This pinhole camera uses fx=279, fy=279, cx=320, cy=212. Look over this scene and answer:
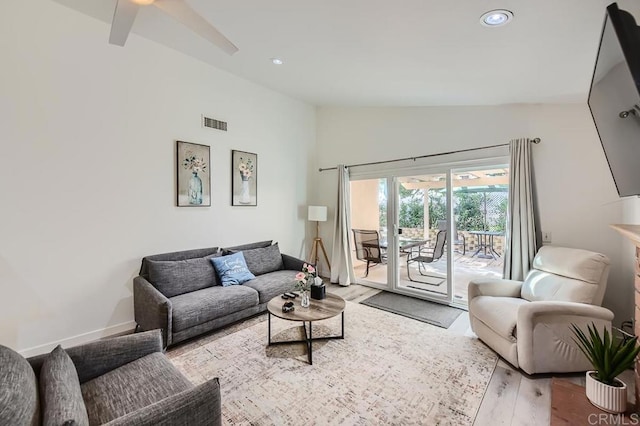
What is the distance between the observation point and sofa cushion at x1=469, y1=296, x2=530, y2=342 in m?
2.39

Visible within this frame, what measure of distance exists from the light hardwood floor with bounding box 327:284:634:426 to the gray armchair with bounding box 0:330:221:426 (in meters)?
1.80

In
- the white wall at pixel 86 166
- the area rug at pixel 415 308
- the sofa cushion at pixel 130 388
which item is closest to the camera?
the sofa cushion at pixel 130 388

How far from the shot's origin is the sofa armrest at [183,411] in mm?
1078

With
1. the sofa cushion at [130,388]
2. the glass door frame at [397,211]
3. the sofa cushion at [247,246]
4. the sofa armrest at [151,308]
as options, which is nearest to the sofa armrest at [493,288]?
the glass door frame at [397,211]

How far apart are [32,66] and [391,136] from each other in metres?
4.26

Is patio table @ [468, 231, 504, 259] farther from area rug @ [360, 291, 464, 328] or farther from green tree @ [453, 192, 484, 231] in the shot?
area rug @ [360, 291, 464, 328]

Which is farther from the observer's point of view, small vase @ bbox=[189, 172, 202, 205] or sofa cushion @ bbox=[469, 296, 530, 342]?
small vase @ bbox=[189, 172, 202, 205]

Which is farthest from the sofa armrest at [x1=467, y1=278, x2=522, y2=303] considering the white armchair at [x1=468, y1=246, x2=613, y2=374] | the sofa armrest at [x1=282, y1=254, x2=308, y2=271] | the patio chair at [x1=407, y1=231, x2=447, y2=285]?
the sofa armrest at [x1=282, y1=254, x2=308, y2=271]

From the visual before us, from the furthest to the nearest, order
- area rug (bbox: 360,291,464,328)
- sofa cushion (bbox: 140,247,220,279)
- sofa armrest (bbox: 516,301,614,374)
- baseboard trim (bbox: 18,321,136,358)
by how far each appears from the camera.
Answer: area rug (bbox: 360,291,464,328), sofa cushion (bbox: 140,247,220,279), baseboard trim (bbox: 18,321,136,358), sofa armrest (bbox: 516,301,614,374)

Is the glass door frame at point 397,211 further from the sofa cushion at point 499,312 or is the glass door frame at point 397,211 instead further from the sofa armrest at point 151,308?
the sofa armrest at point 151,308

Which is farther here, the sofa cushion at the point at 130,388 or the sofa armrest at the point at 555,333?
the sofa armrest at the point at 555,333

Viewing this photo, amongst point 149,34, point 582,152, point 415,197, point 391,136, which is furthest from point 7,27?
point 582,152

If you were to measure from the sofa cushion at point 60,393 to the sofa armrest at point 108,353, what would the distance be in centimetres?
13

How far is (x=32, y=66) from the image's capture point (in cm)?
259
